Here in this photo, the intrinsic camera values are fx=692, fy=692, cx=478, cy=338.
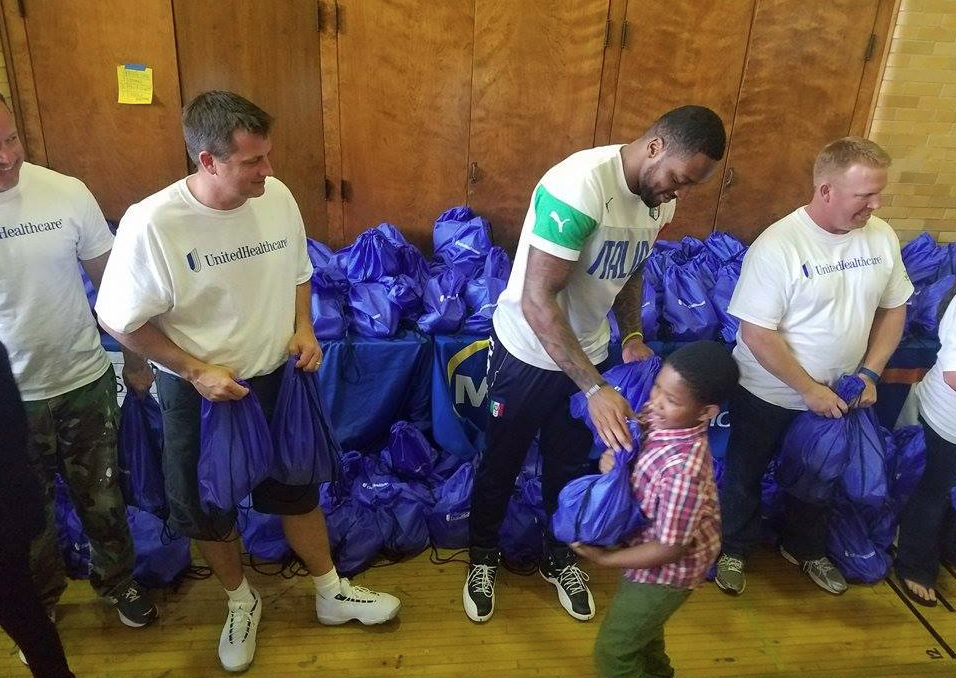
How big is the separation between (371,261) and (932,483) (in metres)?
2.30

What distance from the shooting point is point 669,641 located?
7.52 ft

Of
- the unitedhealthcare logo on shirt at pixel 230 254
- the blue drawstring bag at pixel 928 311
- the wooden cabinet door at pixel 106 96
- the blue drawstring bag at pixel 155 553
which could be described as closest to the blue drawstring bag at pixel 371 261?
the wooden cabinet door at pixel 106 96

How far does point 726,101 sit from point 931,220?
128 centimetres

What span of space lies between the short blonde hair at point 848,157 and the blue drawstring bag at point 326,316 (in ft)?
5.86

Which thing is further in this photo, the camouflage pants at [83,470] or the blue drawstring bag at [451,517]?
the blue drawstring bag at [451,517]

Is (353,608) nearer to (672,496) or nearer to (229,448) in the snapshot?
(229,448)

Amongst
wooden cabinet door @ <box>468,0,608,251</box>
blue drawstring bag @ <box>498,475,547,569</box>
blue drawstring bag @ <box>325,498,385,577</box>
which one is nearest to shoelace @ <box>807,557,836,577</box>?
blue drawstring bag @ <box>498,475,547,569</box>

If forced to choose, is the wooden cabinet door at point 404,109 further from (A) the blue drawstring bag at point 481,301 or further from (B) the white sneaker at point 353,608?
(B) the white sneaker at point 353,608

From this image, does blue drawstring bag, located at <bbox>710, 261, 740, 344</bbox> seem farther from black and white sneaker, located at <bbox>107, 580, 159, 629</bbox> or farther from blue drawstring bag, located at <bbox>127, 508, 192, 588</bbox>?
black and white sneaker, located at <bbox>107, 580, 159, 629</bbox>

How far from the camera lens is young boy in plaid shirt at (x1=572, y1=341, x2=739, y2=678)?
1.46 metres

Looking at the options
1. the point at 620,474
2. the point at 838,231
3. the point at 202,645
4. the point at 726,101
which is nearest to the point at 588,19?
the point at 726,101

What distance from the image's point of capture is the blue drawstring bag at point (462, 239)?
10.2 ft

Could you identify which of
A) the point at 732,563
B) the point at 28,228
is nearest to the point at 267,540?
the point at 28,228

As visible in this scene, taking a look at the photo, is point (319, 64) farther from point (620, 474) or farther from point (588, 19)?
point (620, 474)
